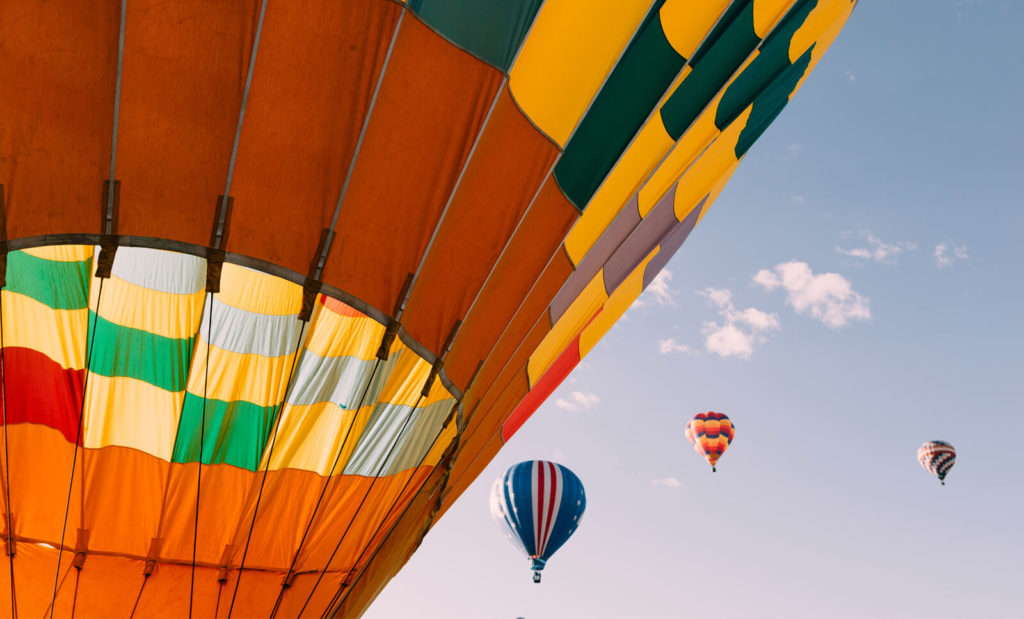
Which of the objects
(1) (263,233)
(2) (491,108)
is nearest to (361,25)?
(2) (491,108)

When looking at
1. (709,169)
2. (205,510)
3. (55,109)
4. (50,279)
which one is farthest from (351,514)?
(709,169)

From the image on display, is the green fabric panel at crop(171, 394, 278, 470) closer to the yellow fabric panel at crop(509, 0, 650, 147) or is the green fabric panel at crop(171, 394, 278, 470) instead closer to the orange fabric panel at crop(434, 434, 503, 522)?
the orange fabric panel at crop(434, 434, 503, 522)

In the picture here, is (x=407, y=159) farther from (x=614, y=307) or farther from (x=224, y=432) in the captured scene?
(x=614, y=307)

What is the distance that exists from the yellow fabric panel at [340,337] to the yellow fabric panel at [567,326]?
53.0 inches

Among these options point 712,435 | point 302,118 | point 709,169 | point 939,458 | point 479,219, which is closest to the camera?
point 302,118

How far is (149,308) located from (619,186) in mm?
2710

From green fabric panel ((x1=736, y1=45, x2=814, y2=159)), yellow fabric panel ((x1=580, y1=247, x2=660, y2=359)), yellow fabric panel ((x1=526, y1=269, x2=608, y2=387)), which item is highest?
green fabric panel ((x1=736, y1=45, x2=814, y2=159))

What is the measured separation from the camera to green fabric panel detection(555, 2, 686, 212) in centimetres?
395

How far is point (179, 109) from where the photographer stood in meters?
3.02

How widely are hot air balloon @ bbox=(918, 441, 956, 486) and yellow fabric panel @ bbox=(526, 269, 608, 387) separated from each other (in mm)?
23310

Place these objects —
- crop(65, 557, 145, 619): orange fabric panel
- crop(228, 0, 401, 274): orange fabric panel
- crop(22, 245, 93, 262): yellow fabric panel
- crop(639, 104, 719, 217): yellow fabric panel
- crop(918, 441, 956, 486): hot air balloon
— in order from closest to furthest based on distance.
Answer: crop(228, 0, 401, 274): orange fabric panel
crop(22, 245, 93, 262): yellow fabric panel
crop(65, 557, 145, 619): orange fabric panel
crop(639, 104, 719, 217): yellow fabric panel
crop(918, 441, 956, 486): hot air balloon

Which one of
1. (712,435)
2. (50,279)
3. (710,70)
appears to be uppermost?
(712,435)

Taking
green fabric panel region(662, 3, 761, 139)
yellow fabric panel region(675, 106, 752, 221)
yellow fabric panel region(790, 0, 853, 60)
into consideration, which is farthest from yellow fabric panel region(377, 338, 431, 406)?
yellow fabric panel region(790, 0, 853, 60)

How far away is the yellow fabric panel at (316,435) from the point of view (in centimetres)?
411
